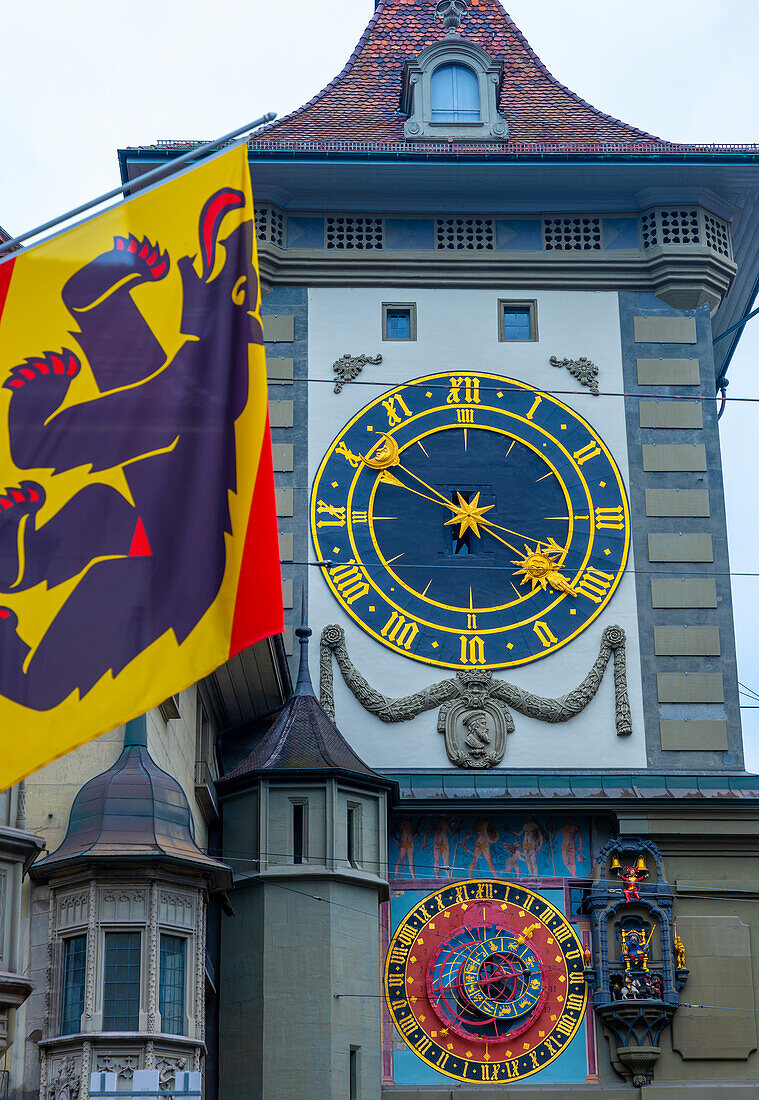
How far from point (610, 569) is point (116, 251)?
17591 millimetres

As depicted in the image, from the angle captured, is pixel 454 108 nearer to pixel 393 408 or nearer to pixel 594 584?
pixel 393 408

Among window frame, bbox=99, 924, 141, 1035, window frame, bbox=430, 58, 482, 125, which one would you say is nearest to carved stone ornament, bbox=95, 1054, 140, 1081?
window frame, bbox=99, 924, 141, 1035

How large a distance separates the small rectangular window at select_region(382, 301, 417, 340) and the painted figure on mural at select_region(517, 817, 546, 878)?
7.65 metres

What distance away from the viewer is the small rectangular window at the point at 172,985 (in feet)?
59.3

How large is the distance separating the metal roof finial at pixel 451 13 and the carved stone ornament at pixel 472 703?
36.8 feet

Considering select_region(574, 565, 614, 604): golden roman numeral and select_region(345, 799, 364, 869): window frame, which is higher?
select_region(574, 565, 614, 604): golden roman numeral

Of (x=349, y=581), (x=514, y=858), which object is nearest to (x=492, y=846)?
(x=514, y=858)

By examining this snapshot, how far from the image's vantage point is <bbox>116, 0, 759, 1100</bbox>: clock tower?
83.4 ft

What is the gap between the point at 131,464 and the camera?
1152 cm

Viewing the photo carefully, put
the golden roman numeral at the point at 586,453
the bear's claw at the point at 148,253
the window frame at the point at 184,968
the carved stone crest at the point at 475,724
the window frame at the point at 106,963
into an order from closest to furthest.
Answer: the bear's claw at the point at 148,253
the window frame at the point at 106,963
the window frame at the point at 184,968
the carved stone crest at the point at 475,724
the golden roman numeral at the point at 586,453

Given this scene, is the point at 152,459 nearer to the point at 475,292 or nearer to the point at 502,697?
the point at 502,697

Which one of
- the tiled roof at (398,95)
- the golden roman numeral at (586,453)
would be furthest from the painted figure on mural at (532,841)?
the tiled roof at (398,95)

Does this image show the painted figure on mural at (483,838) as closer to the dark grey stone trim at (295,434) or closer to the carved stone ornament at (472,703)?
the carved stone ornament at (472,703)

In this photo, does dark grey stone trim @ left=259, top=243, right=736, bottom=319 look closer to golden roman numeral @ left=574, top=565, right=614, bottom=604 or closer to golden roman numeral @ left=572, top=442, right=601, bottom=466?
golden roman numeral @ left=572, top=442, right=601, bottom=466
